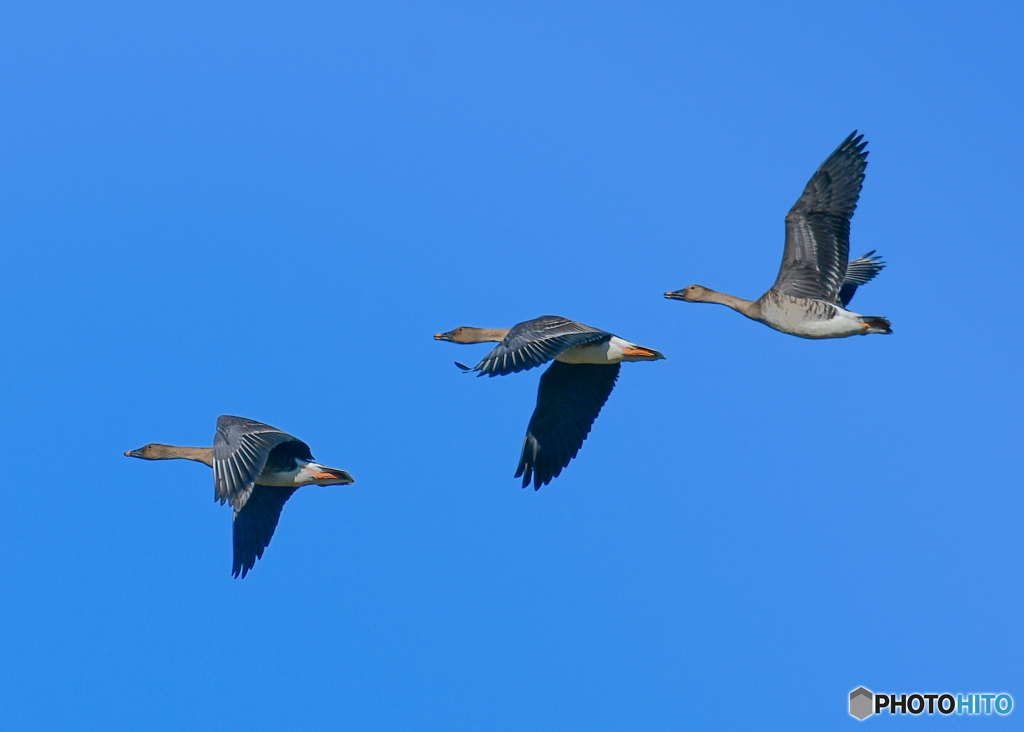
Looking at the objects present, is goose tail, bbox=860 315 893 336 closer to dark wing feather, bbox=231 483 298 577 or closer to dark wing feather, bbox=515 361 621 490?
dark wing feather, bbox=515 361 621 490

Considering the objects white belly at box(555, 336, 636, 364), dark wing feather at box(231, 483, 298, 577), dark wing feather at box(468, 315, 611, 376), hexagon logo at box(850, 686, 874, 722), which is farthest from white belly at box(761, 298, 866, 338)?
dark wing feather at box(231, 483, 298, 577)

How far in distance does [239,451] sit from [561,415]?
18.3ft

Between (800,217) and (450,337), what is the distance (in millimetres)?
6586

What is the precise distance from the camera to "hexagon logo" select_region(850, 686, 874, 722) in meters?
19.0

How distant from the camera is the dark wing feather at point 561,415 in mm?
20453

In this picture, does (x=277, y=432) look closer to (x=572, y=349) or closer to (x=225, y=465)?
(x=225, y=465)

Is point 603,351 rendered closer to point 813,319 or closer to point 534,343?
point 534,343

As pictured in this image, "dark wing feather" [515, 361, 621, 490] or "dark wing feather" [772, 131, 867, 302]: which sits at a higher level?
"dark wing feather" [772, 131, 867, 302]

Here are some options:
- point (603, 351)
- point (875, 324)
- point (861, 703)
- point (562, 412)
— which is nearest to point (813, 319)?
point (875, 324)

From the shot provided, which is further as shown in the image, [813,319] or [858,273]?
[858,273]

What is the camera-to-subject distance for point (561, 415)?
2058 cm

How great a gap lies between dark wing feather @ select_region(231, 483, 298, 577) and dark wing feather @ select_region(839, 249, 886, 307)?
10750 mm

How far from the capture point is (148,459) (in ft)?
72.7

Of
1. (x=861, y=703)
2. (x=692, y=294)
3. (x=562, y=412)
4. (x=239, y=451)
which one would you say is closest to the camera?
(x=239, y=451)
